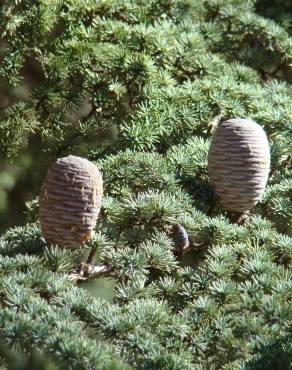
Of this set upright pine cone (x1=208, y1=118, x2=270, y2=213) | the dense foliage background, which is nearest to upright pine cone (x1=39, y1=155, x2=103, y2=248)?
the dense foliage background

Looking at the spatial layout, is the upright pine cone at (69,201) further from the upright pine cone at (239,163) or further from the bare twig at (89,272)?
the upright pine cone at (239,163)

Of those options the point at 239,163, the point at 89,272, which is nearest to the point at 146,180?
the point at 239,163

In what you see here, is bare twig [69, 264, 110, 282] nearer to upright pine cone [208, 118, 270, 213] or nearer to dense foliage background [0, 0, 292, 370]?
dense foliage background [0, 0, 292, 370]

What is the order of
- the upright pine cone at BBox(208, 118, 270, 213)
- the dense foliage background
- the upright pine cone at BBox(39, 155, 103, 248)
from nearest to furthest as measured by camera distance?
the dense foliage background
the upright pine cone at BBox(39, 155, 103, 248)
the upright pine cone at BBox(208, 118, 270, 213)

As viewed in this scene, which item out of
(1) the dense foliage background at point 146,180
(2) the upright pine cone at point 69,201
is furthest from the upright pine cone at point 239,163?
(2) the upright pine cone at point 69,201

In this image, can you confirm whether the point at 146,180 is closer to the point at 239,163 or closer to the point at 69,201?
the point at 239,163

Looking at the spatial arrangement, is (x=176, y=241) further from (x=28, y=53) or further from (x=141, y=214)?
(x=28, y=53)
